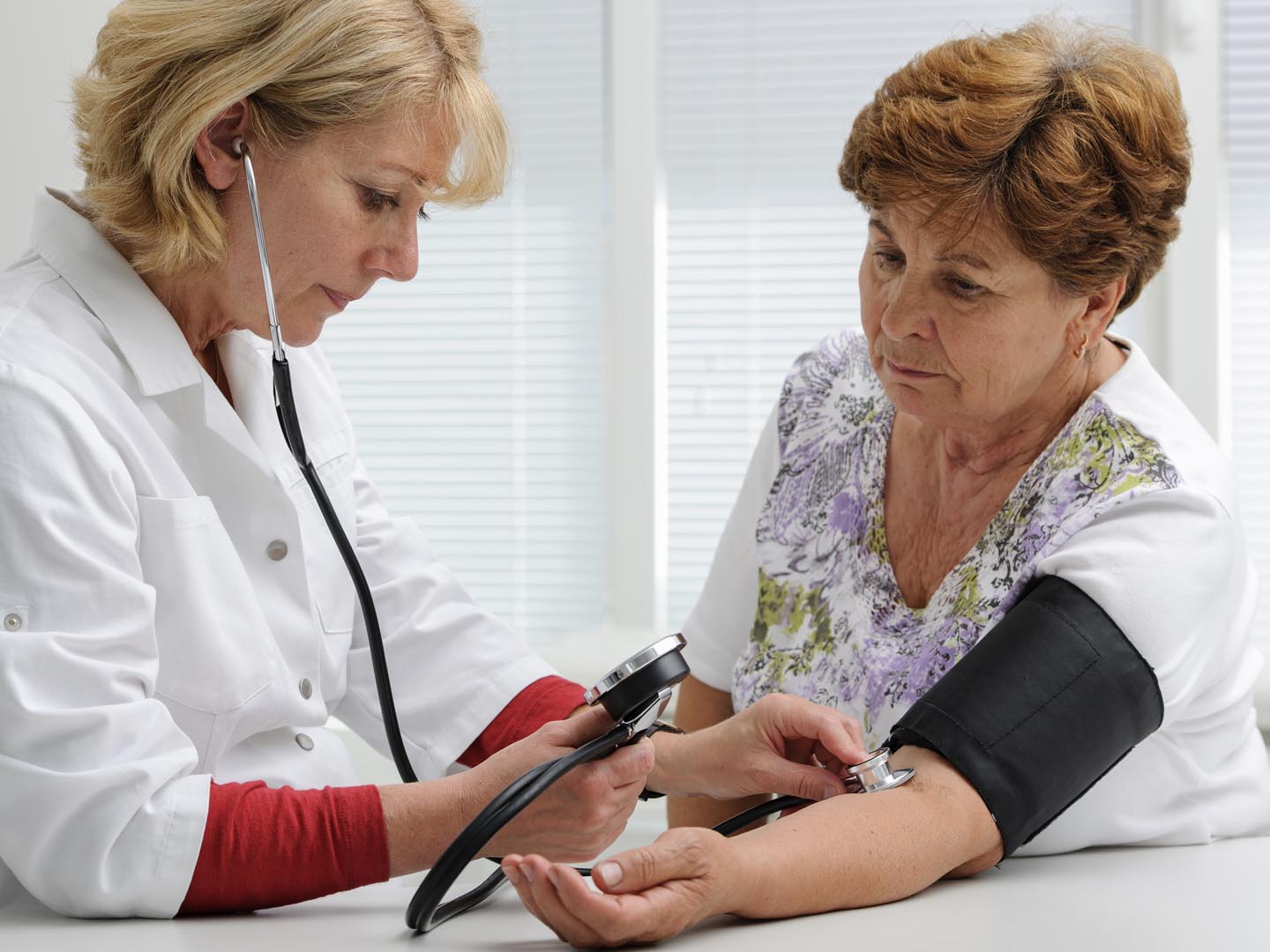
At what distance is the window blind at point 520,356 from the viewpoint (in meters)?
2.56

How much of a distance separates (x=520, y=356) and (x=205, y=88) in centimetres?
141

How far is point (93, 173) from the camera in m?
1.27

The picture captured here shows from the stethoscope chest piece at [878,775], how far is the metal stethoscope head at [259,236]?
0.65 m

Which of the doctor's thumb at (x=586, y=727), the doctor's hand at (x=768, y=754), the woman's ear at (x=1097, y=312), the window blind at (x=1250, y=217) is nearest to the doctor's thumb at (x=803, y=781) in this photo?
the doctor's hand at (x=768, y=754)

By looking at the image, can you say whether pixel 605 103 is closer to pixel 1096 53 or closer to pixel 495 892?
pixel 1096 53

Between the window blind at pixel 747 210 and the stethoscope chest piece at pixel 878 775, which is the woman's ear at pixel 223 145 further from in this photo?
the window blind at pixel 747 210

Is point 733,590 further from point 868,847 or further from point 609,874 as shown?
point 609,874

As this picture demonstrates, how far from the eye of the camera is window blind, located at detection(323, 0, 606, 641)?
8.41 feet

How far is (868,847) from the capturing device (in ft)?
3.34

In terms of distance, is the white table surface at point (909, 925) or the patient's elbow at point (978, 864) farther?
the patient's elbow at point (978, 864)

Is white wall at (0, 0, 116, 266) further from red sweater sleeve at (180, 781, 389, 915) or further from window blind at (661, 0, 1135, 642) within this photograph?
red sweater sleeve at (180, 781, 389, 915)

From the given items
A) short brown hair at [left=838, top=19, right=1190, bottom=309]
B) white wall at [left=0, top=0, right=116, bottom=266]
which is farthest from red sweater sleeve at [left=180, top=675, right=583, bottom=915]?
white wall at [left=0, top=0, right=116, bottom=266]

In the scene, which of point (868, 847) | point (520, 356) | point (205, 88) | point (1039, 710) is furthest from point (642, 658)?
point (520, 356)

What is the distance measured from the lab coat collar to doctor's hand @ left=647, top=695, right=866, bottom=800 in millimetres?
596
